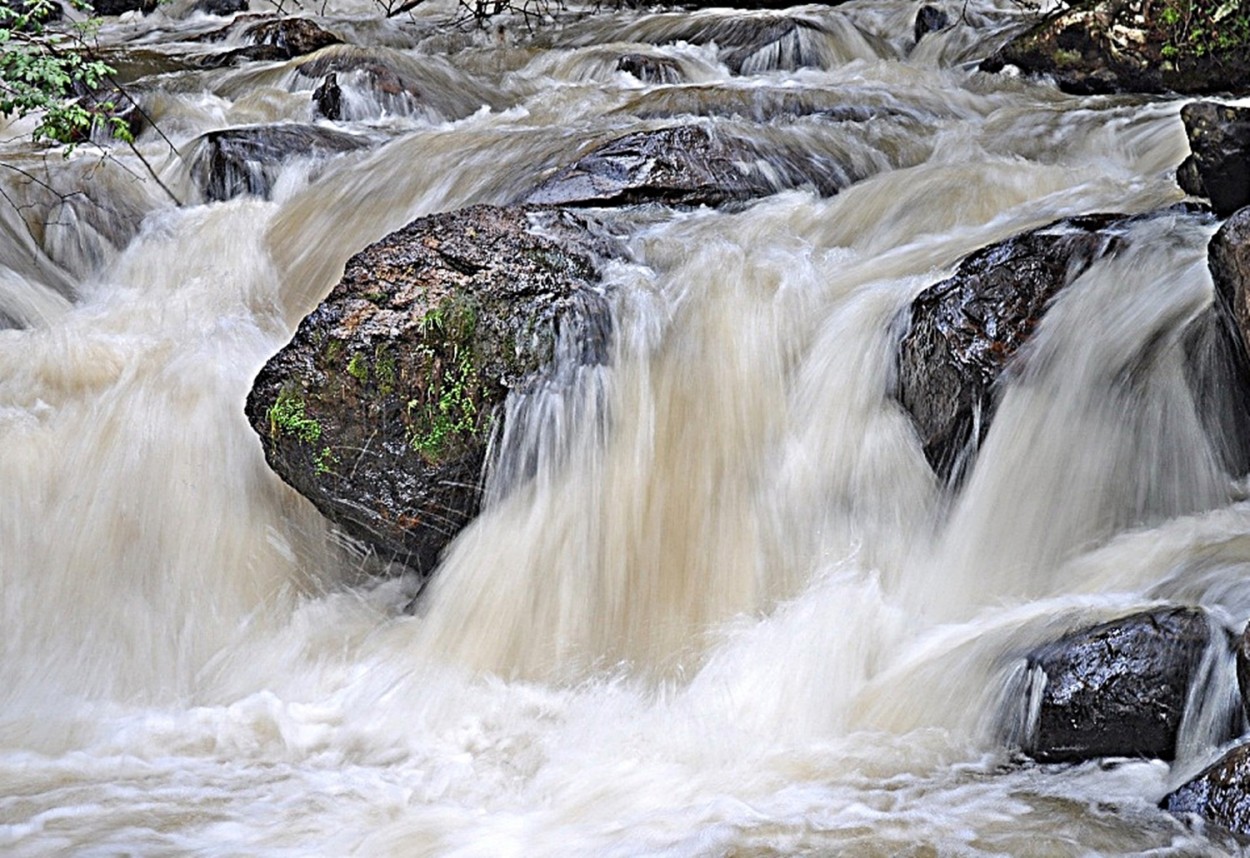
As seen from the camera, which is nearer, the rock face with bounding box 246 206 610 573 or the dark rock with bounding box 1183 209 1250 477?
the dark rock with bounding box 1183 209 1250 477

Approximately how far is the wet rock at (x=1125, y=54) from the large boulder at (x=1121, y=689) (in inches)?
216

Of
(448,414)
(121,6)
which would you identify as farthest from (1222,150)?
(121,6)

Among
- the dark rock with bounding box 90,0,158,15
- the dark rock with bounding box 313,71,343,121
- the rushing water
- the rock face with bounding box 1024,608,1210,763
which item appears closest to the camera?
the rock face with bounding box 1024,608,1210,763

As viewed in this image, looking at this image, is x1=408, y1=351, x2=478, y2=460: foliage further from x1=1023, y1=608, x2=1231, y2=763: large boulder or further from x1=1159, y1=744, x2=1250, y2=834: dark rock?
x1=1159, y1=744, x2=1250, y2=834: dark rock

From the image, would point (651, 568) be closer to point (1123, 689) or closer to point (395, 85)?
point (1123, 689)

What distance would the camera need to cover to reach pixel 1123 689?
3.13 meters

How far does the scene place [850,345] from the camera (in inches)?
182

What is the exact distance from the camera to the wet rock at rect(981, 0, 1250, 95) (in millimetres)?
7605

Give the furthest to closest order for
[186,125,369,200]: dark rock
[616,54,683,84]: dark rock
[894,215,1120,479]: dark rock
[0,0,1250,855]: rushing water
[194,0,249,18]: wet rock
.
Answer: [194,0,249,18]: wet rock
[616,54,683,84]: dark rock
[186,125,369,200]: dark rock
[894,215,1120,479]: dark rock
[0,0,1250,855]: rushing water

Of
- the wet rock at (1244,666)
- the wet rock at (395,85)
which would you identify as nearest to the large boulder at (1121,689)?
the wet rock at (1244,666)

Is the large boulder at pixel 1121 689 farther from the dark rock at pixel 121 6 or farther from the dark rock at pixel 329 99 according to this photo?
the dark rock at pixel 121 6

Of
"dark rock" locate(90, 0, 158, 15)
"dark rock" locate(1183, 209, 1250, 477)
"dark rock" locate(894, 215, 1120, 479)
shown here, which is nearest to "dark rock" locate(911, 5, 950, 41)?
"dark rock" locate(894, 215, 1120, 479)

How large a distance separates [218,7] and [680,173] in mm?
9016

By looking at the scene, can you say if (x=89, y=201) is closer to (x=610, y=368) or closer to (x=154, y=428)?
(x=154, y=428)
